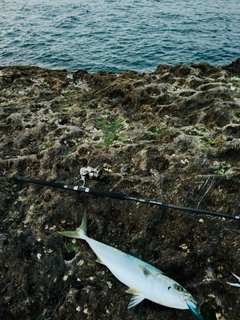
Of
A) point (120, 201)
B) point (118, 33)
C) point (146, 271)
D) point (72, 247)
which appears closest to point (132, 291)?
point (146, 271)

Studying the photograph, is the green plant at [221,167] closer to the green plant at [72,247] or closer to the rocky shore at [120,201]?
the rocky shore at [120,201]

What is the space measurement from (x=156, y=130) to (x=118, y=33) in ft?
47.4

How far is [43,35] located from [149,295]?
18582 mm

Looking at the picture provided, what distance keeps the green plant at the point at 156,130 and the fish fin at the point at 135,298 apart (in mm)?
3633

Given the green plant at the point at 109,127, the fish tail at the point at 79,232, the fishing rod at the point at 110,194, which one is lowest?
the fish tail at the point at 79,232

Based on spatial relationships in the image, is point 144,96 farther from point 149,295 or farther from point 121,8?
point 121,8

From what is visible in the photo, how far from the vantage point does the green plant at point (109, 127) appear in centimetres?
660

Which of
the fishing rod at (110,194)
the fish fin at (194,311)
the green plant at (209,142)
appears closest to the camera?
the fish fin at (194,311)

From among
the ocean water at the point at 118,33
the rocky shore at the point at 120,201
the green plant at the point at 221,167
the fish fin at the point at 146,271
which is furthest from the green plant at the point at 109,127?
the ocean water at the point at 118,33

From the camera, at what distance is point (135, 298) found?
3.75 meters

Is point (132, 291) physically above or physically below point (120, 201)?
below

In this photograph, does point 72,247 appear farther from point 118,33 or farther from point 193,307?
point 118,33

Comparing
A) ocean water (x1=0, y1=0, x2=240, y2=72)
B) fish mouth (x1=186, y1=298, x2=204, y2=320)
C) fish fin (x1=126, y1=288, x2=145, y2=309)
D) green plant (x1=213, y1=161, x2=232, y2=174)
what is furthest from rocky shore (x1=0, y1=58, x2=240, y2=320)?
ocean water (x1=0, y1=0, x2=240, y2=72)

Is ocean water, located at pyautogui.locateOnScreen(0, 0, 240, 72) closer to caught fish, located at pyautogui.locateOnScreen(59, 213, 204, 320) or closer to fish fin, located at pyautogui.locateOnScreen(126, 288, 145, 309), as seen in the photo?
caught fish, located at pyautogui.locateOnScreen(59, 213, 204, 320)
